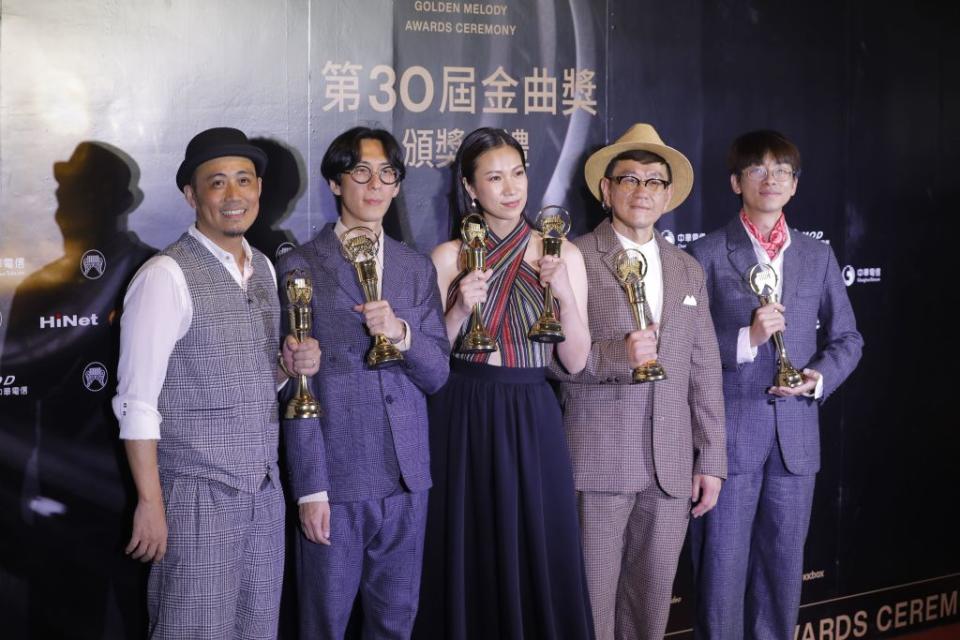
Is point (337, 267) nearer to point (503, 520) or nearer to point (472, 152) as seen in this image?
point (472, 152)

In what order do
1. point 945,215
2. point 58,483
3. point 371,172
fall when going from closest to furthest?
point 371,172 < point 58,483 < point 945,215

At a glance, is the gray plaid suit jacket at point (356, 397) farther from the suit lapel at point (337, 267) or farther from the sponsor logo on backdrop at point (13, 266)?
the sponsor logo on backdrop at point (13, 266)

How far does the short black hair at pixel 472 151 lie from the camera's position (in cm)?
356

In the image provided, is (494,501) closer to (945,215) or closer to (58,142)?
(58,142)

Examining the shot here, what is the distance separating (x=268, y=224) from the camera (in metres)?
3.97

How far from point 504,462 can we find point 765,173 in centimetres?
156

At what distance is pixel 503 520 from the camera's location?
136 inches

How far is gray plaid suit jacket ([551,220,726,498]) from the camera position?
3.65 m

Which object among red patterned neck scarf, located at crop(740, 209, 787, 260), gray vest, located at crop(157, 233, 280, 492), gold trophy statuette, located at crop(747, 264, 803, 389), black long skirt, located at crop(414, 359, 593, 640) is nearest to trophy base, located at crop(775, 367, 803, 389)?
gold trophy statuette, located at crop(747, 264, 803, 389)

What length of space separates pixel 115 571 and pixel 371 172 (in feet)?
5.72

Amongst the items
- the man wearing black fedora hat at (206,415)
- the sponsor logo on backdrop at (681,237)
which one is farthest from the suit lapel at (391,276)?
the sponsor logo on backdrop at (681,237)

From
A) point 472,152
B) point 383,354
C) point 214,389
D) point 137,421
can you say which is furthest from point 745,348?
point 137,421

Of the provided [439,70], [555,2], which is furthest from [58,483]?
[555,2]

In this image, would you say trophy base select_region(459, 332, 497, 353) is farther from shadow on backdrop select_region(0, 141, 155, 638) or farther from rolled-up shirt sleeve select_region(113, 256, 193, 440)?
shadow on backdrop select_region(0, 141, 155, 638)
